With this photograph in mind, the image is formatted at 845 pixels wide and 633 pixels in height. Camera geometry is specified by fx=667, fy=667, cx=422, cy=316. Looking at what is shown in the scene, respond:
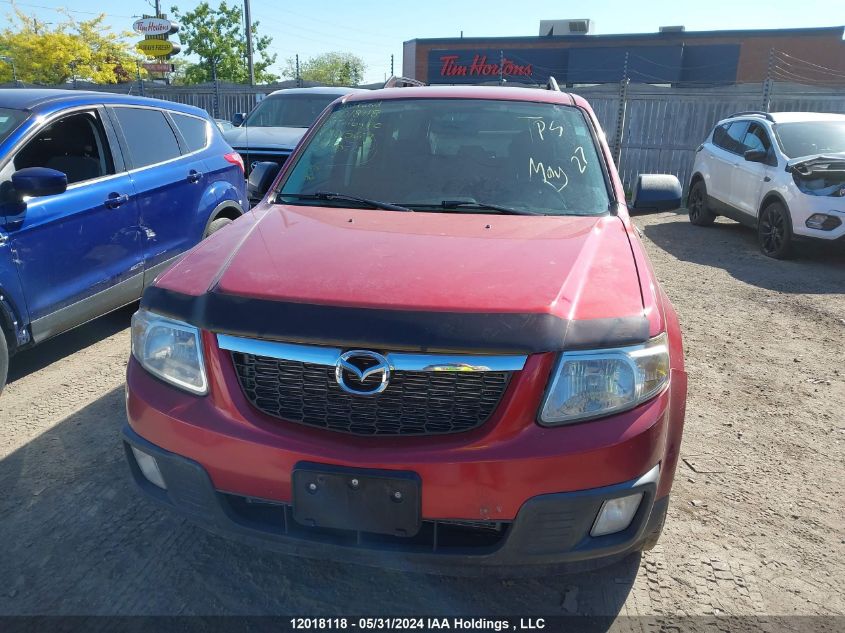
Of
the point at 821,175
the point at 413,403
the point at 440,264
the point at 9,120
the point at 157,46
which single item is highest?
the point at 157,46

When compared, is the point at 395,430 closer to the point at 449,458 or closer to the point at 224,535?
the point at 449,458

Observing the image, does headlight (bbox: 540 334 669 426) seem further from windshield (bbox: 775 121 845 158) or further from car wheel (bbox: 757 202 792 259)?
windshield (bbox: 775 121 845 158)

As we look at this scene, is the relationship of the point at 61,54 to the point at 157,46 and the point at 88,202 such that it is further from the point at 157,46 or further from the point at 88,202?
the point at 88,202

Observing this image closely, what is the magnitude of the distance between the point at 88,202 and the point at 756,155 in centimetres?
803

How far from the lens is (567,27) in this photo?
3753 cm

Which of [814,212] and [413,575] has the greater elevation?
[814,212]

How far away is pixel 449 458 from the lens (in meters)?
1.92

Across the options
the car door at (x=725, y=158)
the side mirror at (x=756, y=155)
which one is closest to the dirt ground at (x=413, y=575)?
the side mirror at (x=756, y=155)

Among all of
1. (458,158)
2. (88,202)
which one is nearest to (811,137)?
(458,158)

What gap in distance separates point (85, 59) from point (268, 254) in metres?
38.7

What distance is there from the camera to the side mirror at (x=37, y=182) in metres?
3.65

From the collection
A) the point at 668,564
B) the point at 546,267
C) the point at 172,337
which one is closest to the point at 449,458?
the point at 546,267

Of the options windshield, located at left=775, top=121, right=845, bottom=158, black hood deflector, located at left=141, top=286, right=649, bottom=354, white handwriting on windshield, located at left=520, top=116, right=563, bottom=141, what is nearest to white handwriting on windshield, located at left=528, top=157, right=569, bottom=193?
white handwriting on windshield, located at left=520, top=116, right=563, bottom=141

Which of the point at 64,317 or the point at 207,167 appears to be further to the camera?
the point at 207,167
